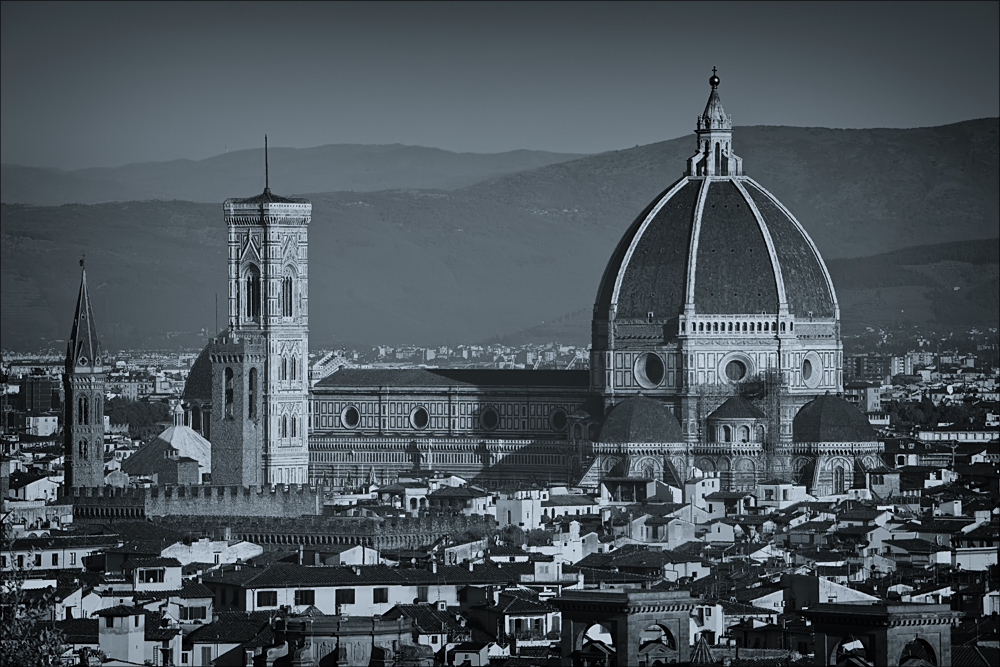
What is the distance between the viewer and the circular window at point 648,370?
466 feet

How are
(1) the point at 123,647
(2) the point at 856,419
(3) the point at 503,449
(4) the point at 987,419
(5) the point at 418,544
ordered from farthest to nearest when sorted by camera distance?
(4) the point at 987,419 < (3) the point at 503,449 < (2) the point at 856,419 < (5) the point at 418,544 < (1) the point at 123,647

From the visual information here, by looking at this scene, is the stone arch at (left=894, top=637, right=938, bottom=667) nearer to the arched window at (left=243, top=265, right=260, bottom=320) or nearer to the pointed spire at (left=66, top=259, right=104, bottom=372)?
the pointed spire at (left=66, top=259, right=104, bottom=372)

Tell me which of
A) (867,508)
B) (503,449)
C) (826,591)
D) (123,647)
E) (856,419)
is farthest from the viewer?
(503,449)

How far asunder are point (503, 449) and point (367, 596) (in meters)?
73.0

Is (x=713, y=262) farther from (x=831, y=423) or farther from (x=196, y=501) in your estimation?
(x=196, y=501)

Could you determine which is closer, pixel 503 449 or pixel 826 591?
pixel 826 591

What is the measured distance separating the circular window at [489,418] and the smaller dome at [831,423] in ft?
52.1

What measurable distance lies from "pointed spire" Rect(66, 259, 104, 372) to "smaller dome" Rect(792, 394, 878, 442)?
29349 mm

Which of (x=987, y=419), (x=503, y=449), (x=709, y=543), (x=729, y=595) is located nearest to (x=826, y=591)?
(x=729, y=595)

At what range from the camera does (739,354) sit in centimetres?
14100

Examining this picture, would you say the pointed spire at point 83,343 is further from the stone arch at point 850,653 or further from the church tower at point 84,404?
the stone arch at point 850,653

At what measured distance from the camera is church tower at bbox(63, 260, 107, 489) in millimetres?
121875

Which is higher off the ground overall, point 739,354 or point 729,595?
point 739,354

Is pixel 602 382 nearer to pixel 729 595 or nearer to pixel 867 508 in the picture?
pixel 867 508
